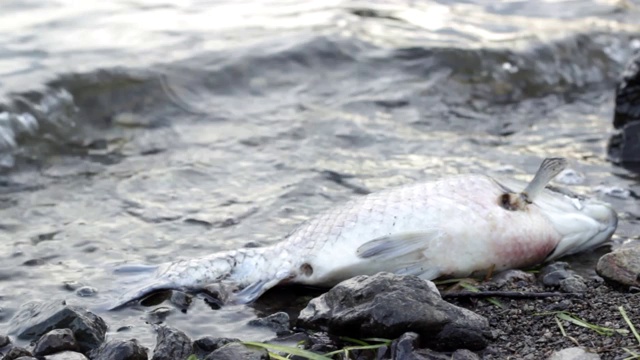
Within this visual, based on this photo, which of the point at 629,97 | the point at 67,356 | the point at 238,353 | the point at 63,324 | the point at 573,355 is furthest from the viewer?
the point at 629,97

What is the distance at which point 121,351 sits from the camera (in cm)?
421

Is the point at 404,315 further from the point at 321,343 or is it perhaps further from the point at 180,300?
the point at 180,300

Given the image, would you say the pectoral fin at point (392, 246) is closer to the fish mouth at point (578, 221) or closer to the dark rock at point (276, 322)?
the dark rock at point (276, 322)

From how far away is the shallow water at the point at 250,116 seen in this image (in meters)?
Answer: 6.06

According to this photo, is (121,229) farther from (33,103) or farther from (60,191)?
(33,103)

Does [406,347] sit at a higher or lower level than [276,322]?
higher

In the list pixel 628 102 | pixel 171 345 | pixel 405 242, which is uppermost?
pixel 405 242

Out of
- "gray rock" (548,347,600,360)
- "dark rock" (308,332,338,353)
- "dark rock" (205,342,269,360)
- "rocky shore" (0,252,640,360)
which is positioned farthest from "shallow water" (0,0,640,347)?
"gray rock" (548,347,600,360)

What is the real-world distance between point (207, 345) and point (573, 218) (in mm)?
2189

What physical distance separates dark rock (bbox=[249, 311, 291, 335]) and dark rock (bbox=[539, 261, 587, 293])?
131 centimetres

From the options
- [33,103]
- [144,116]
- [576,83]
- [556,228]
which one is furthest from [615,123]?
[33,103]

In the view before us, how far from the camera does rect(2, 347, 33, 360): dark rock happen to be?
423 cm

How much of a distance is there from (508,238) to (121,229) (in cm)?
236

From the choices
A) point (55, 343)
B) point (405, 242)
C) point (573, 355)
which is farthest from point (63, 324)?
point (573, 355)
